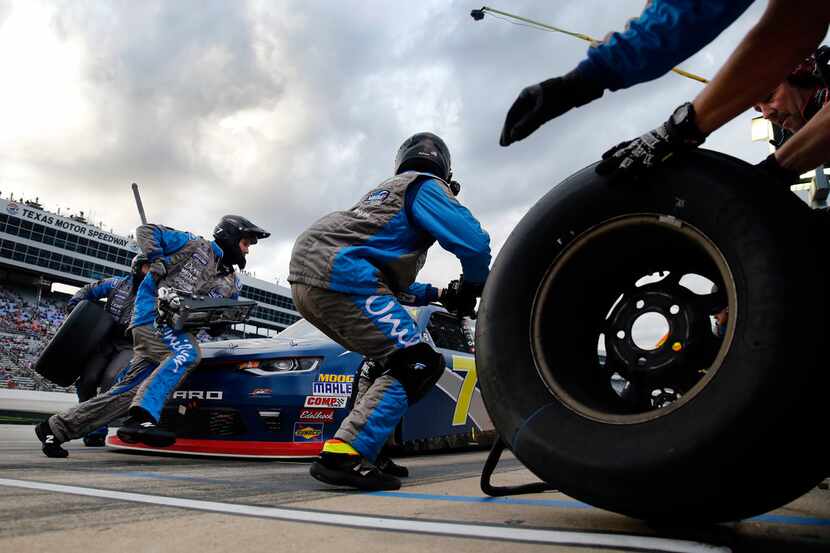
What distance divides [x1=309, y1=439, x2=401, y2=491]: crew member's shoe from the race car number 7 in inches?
92.1

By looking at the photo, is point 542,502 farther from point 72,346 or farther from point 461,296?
point 72,346

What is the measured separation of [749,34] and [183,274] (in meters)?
4.12

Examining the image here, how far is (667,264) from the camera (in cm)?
149

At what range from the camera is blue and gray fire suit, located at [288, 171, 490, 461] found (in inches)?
99.5

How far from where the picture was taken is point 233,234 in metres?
5.01

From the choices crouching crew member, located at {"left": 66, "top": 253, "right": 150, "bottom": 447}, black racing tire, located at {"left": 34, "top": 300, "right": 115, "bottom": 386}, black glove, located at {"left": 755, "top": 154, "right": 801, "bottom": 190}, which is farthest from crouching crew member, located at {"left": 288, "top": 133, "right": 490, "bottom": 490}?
black racing tire, located at {"left": 34, "top": 300, "right": 115, "bottom": 386}

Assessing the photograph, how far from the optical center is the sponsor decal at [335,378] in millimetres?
3793

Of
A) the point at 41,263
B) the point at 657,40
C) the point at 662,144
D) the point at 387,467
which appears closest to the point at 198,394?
the point at 387,467

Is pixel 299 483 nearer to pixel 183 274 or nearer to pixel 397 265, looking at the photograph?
pixel 397 265

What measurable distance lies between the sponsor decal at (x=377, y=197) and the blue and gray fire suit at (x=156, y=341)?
2030mm

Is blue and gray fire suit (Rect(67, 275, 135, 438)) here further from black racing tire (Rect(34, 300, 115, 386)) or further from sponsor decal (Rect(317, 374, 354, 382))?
sponsor decal (Rect(317, 374, 354, 382))

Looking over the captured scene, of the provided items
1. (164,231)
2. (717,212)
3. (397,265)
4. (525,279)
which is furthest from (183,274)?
(717,212)

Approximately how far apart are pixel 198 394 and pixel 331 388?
0.98 meters

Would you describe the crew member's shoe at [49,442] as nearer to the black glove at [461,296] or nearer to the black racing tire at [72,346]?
the black racing tire at [72,346]
